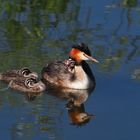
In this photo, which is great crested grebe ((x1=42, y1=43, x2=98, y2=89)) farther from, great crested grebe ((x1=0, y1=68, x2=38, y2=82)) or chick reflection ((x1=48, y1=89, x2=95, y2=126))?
great crested grebe ((x1=0, y1=68, x2=38, y2=82))

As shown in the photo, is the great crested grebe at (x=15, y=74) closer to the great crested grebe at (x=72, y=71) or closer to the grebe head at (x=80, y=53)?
the great crested grebe at (x=72, y=71)

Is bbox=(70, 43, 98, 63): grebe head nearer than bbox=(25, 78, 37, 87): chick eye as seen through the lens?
No

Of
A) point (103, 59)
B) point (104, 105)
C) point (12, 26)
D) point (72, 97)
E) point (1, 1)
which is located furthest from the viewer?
point (1, 1)

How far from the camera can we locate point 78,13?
592 inches

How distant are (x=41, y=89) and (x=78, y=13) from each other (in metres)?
3.09

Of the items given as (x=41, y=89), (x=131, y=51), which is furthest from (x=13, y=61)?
(x=131, y=51)

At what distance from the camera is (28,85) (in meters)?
12.3

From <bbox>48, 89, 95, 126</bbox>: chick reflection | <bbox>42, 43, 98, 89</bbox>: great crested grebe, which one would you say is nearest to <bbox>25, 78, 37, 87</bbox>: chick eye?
<bbox>48, 89, 95, 126</bbox>: chick reflection

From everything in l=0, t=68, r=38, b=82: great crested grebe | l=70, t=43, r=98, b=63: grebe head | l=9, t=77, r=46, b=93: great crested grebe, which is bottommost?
l=9, t=77, r=46, b=93: great crested grebe

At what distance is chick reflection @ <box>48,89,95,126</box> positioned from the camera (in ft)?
36.7

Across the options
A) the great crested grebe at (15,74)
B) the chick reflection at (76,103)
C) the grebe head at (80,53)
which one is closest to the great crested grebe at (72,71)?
the grebe head at (80,53)

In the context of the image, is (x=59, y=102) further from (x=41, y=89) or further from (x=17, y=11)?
(x=17, y=11)

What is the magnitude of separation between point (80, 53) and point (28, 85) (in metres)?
0.91

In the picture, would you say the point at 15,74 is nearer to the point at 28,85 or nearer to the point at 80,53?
the point at 28,85
